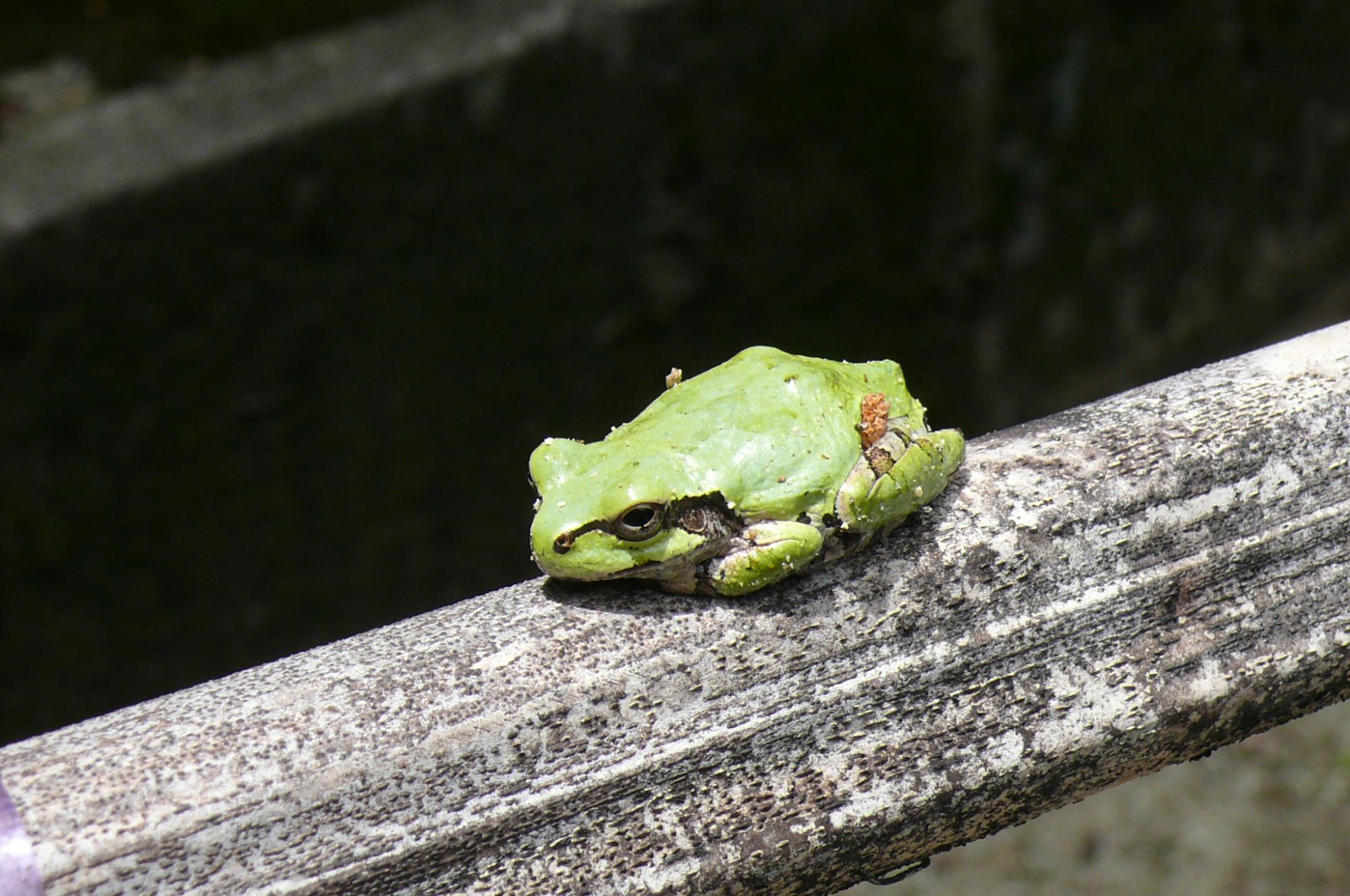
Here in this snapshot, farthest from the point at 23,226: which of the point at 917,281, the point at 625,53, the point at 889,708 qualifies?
the point at 917,281

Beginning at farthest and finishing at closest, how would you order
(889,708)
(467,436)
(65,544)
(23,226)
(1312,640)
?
(467,436) → (65,544) → (23,226) → (1312,640) → (889,708)

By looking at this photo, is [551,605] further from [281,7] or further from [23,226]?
[281,7]

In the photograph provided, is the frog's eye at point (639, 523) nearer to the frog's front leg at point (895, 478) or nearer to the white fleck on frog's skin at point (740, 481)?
the white fleck on frog's skin at point (740, 481)

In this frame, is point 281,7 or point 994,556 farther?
point 281,7

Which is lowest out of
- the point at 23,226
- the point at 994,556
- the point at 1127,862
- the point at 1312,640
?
the point at 1127,862

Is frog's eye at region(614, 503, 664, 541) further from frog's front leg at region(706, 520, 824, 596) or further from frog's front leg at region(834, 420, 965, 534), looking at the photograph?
frog's front leg at region(834, 420, 965, 534)
